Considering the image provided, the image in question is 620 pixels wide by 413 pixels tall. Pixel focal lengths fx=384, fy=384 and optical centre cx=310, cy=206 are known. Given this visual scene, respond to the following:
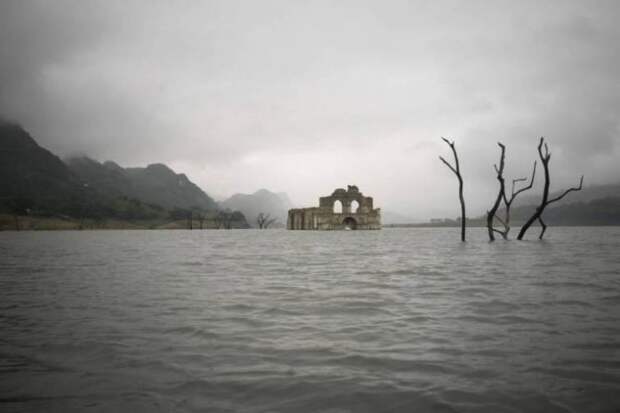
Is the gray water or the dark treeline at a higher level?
the dark treeline

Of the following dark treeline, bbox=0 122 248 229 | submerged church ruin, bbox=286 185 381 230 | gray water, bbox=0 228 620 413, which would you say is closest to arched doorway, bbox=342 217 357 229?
submerged church ruin, bbox=286 185 381 230

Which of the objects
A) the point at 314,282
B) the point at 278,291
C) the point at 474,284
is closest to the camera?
the point at 278,291

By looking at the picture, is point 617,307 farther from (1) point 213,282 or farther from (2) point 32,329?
(2) point 32,329

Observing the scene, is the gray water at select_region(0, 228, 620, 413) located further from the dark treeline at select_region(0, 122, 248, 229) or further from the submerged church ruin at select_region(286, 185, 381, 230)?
the dark treeline at select_region(0, 122, 248, 229)

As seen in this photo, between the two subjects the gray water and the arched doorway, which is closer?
the gray water

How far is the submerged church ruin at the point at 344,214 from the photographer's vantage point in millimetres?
116250

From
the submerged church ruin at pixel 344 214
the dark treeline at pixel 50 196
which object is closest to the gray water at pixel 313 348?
the submerged church ruin at pixel 344 214

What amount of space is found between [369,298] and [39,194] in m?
181

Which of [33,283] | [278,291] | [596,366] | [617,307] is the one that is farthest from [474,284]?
[33,283]

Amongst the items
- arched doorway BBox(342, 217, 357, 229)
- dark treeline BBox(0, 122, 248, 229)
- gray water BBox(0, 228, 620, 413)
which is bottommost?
gray water BBox(0, 228, 620, 413)

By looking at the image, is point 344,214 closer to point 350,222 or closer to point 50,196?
point 350,222

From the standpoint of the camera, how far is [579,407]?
10.6 ft

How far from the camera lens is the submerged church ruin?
381 feet

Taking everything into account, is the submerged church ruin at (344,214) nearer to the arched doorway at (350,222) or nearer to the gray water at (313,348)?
the arched doorway at (350,222)
